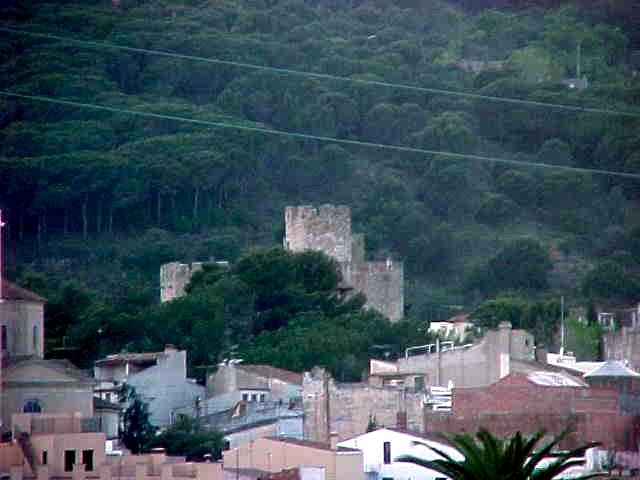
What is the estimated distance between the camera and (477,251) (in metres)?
81.0

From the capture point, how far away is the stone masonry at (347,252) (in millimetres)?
61719

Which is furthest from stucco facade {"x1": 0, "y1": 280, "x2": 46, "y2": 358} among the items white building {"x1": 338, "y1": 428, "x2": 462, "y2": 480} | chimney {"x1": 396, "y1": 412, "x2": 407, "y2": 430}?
white building {"x1": 338, "y1": 428, "x2": 462, "y2": 480}

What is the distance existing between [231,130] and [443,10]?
121 ft

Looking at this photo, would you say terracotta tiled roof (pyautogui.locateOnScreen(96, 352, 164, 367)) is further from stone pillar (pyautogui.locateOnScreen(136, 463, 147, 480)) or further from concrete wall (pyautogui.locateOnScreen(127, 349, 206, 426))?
stone pillar (pyautogui.locateOnScreen(136, 463, 147, 480))

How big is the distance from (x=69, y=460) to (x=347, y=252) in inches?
1167

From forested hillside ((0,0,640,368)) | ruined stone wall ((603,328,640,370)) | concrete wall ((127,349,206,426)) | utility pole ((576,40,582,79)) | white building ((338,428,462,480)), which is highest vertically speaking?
utility pole ((576,40,582,79))

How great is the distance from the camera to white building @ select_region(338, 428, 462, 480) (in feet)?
121

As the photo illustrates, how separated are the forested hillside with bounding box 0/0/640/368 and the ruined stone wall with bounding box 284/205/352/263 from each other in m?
2.02

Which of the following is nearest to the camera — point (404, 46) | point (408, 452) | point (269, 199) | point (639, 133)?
point (408, 452)

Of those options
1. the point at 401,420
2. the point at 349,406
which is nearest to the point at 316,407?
the point at 349,406

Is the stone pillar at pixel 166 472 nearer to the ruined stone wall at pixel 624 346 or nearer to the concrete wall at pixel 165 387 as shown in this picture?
the concrete wall at pixel 165 387

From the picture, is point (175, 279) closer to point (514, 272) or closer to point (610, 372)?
point (514, 272)

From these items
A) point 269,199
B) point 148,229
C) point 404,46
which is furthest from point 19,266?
point 404,46

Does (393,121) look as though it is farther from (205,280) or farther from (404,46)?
(205,280)
